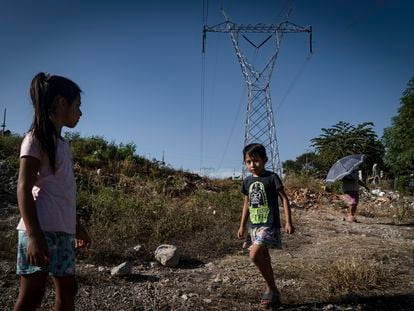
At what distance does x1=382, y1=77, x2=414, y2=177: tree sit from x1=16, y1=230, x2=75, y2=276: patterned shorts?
2218 centimetres

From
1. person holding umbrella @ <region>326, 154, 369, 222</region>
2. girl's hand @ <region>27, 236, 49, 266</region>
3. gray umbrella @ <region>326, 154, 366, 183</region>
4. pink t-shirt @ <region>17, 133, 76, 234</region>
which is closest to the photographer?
girl's hand @ <region>27, 236, 49, 266</region>

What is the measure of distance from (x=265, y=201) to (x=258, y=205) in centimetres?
7

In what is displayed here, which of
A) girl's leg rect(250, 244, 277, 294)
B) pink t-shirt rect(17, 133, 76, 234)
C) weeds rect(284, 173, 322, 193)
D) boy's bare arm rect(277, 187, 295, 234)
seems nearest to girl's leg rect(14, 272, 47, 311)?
pink t-shirt rect(17, 133, 76, 234)

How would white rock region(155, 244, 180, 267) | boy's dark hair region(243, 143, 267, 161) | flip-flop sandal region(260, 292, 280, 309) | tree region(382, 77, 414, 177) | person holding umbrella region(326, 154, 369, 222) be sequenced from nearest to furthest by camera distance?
flip-flop sandal region(260, 292, 280, 309), boy's dark hair region(243, 143, 267, 161), white rock region(155, 244, 180, 267), person holding umbrella region(326, 154, 369, 222), tree region(382, 77, 414, 177)

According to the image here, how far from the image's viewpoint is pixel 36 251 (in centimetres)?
176

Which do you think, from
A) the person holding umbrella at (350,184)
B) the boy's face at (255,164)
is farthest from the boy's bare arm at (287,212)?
the person holding umbrella at (350,184)

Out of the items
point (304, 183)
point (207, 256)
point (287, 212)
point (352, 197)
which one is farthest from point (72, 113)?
point (304, 183)

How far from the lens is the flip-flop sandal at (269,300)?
3.05 m

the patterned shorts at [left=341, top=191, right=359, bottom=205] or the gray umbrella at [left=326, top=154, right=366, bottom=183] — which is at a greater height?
the gray umbrella at [left=326, top=154, right=366, bottom=183]

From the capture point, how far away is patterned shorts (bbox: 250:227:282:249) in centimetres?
318

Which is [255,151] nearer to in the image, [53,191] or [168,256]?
[168,256]

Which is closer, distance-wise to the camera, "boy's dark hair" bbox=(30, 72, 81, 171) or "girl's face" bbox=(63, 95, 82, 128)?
"boy's dark hair" bbox=(30, 72, 81, 171)

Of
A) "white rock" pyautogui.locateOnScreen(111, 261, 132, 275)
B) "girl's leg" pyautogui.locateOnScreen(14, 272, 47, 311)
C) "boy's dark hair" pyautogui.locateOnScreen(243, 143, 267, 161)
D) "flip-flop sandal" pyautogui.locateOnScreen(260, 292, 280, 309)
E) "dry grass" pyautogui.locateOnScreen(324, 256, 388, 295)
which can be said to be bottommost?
"flip-flop sandal" pyautogui.locateOnScreen(260, 292, 280, 309)

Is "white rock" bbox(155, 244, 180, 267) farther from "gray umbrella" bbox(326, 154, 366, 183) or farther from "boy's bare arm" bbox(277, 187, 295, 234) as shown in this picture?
"gray umbrella" bbox(326, 154, 366, 183)
